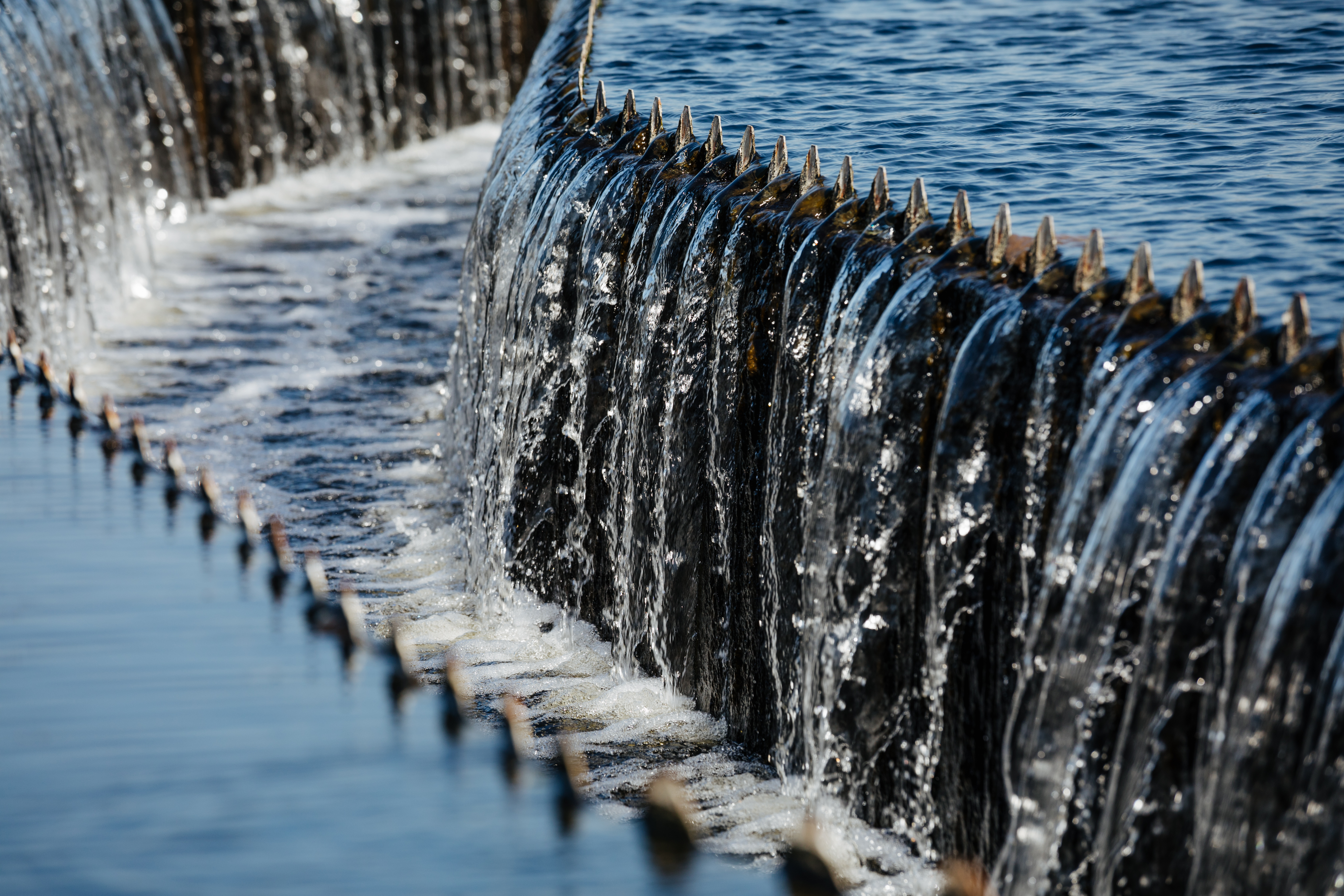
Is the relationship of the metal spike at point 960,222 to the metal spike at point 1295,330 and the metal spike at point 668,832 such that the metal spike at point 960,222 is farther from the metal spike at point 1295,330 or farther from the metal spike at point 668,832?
the metal spike at point 668,832

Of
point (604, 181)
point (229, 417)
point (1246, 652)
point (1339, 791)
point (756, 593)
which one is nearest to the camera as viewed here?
point (1339, 791)

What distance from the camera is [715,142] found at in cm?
816

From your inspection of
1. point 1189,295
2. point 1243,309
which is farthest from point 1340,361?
point 1189,295

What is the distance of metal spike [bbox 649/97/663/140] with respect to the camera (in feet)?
28.4

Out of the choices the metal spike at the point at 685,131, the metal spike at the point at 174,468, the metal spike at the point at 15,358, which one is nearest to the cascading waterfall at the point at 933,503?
the metal spike at the point at 685,131

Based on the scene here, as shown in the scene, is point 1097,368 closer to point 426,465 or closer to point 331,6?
point 426,465

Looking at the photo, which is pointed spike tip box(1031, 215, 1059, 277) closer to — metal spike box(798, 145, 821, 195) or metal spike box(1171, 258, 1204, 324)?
metal spike box(1171, 258, 1204, 324)

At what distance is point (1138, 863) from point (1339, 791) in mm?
963

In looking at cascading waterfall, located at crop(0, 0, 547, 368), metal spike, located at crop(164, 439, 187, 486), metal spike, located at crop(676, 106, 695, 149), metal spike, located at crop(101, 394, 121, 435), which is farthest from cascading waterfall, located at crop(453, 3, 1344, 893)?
cascading waterfall, located at crop(0, 0, 547, 368)

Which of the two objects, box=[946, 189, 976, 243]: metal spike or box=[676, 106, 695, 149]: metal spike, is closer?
box=[946, 189, 976, 243]: metal spike

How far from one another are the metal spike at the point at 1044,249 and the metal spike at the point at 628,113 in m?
3.78

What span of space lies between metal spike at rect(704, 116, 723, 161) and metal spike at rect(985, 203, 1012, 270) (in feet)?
7.67

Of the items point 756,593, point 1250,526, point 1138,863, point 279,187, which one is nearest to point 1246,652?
point 1250,526

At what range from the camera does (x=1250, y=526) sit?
4500 millimetres
